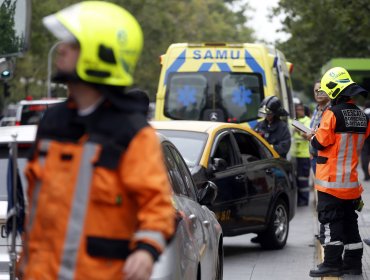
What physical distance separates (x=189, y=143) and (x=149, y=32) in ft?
162

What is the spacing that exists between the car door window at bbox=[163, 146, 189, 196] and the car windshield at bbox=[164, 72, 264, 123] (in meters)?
10.2

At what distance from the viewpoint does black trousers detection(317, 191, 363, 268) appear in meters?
9.94

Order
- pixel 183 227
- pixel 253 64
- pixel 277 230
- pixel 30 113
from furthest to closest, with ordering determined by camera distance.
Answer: pixel 30 113
pixel 253 64
pixel 277 230
pixel 183 227

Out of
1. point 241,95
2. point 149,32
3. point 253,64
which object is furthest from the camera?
point 149,32

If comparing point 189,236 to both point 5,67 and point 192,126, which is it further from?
point 5,67

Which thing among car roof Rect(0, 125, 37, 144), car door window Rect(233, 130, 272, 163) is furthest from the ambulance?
car roof Rect(0, 125, 37, 144)

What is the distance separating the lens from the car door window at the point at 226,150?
11844mm

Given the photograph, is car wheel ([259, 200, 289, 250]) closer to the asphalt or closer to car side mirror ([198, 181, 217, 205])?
the asphalt

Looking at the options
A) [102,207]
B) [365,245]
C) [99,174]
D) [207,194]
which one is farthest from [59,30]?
[365,245]

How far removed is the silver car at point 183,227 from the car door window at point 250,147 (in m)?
4.32

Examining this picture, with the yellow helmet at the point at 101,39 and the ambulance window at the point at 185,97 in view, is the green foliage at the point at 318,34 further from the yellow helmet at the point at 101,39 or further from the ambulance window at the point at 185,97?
the yellow helmet at the point at 101,39

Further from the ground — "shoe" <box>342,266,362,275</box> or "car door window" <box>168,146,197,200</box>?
"car door window" <box>168,146,197,200</box>

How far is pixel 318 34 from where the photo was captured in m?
40.4

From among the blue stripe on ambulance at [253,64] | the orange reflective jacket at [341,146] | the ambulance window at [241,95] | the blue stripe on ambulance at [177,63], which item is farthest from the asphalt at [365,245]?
the blue stripe on ambulance at [177,63]
